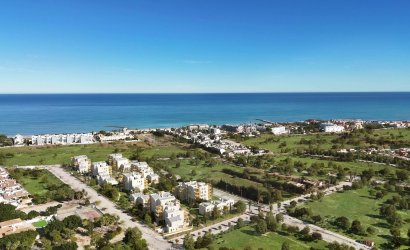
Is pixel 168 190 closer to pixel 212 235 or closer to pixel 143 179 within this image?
pixel 143 179

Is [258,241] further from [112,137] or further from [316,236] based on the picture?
[112,137]

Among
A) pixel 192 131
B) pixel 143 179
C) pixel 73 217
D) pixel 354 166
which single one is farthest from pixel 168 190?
pixel 192 131

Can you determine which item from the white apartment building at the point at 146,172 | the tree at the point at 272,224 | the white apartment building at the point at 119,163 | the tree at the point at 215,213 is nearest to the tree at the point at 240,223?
the tree at the point at 272,224

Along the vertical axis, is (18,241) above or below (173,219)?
below

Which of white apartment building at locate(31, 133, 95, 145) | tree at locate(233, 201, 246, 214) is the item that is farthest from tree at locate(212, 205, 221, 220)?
white apartment building at locate(31, 133, 95, 145)

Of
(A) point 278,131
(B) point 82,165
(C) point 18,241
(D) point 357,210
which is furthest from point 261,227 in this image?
(A) point 278,131

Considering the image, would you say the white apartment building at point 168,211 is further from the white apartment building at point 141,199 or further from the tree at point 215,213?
the tree at point 215,213
